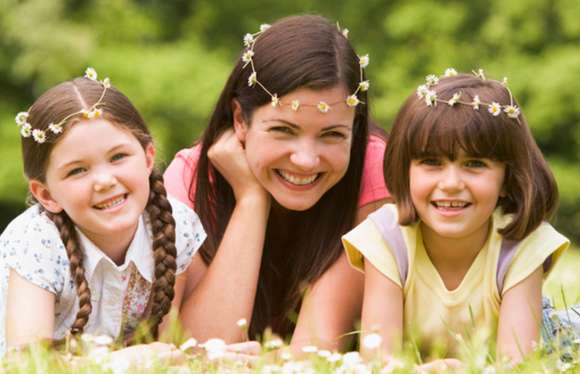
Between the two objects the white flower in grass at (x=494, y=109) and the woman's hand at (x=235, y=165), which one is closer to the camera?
the white flower in grass at (x=494, y=109)

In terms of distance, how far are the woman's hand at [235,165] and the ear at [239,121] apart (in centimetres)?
2

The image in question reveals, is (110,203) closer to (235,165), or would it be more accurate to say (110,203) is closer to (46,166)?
(46,166)

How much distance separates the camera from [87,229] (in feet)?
11.6

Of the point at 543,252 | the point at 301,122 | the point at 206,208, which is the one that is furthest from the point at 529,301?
the point at 206,208

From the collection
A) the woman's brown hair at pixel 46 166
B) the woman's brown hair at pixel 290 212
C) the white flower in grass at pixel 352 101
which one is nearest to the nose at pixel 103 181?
the woman's brown hair at pixel 46 166

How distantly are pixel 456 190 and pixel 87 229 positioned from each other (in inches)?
51.2

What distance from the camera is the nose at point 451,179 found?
3.32 metres

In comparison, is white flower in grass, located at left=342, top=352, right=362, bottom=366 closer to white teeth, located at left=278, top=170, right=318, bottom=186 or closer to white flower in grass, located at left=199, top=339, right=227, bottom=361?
white flower in grass, located at left=199, top=339, right=227, bottom=361

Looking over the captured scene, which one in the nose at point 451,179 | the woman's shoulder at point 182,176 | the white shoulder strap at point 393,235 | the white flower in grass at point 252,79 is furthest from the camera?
the woman's shoulder at point 182,176

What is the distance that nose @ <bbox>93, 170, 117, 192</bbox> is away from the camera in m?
3.38

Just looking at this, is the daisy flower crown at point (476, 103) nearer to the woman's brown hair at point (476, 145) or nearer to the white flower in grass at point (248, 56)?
the woman's brown hair at point (476, 145)

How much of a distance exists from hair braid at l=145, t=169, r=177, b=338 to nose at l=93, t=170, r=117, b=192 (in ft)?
0.93

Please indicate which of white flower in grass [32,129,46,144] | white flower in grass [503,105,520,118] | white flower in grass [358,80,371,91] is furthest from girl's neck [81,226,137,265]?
white flower in grass [503,105,520,118]

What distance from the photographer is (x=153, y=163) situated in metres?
3.65
